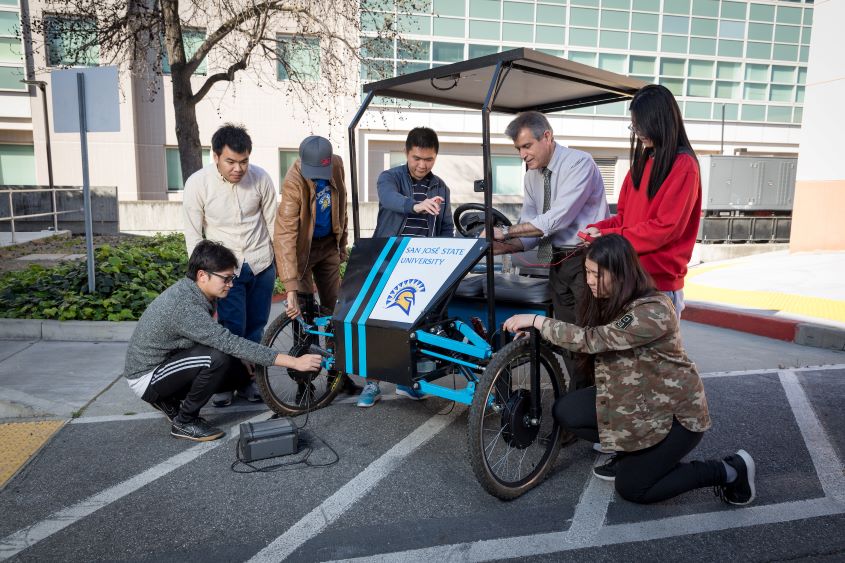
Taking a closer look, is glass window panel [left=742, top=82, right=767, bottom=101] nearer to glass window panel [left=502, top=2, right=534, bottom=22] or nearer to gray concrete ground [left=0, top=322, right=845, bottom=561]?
glass window panel [left=502, top=2, right=534, bottom=22]

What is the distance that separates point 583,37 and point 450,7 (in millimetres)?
4780

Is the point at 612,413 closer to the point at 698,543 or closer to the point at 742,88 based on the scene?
the point at 698,543

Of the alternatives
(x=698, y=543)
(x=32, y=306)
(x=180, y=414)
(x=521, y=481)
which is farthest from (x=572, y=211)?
(x=32, y=306)

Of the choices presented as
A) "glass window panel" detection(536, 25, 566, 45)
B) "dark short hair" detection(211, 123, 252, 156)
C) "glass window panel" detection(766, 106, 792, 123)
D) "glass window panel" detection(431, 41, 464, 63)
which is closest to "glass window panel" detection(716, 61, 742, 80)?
"glass window panel" detection(766, 106, 792, 123)

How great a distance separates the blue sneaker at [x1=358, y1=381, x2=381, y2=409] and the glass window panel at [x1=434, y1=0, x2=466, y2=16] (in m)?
18.6

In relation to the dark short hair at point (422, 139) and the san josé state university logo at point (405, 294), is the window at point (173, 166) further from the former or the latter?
the san josé state university logo at point (405, 294)

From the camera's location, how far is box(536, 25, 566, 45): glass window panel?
21.6 metres

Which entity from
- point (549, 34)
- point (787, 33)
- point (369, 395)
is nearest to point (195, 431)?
point (369, 395)

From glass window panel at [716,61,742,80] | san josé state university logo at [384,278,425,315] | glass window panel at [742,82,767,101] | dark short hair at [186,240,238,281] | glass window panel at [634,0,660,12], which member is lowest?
san josé state university logo at [384,278,425,315]

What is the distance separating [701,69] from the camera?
2291 cm

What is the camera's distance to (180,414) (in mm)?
3752

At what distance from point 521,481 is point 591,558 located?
591 millimetres

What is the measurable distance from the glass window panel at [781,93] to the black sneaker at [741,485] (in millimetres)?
24752

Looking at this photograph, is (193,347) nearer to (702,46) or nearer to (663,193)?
(663,193)
